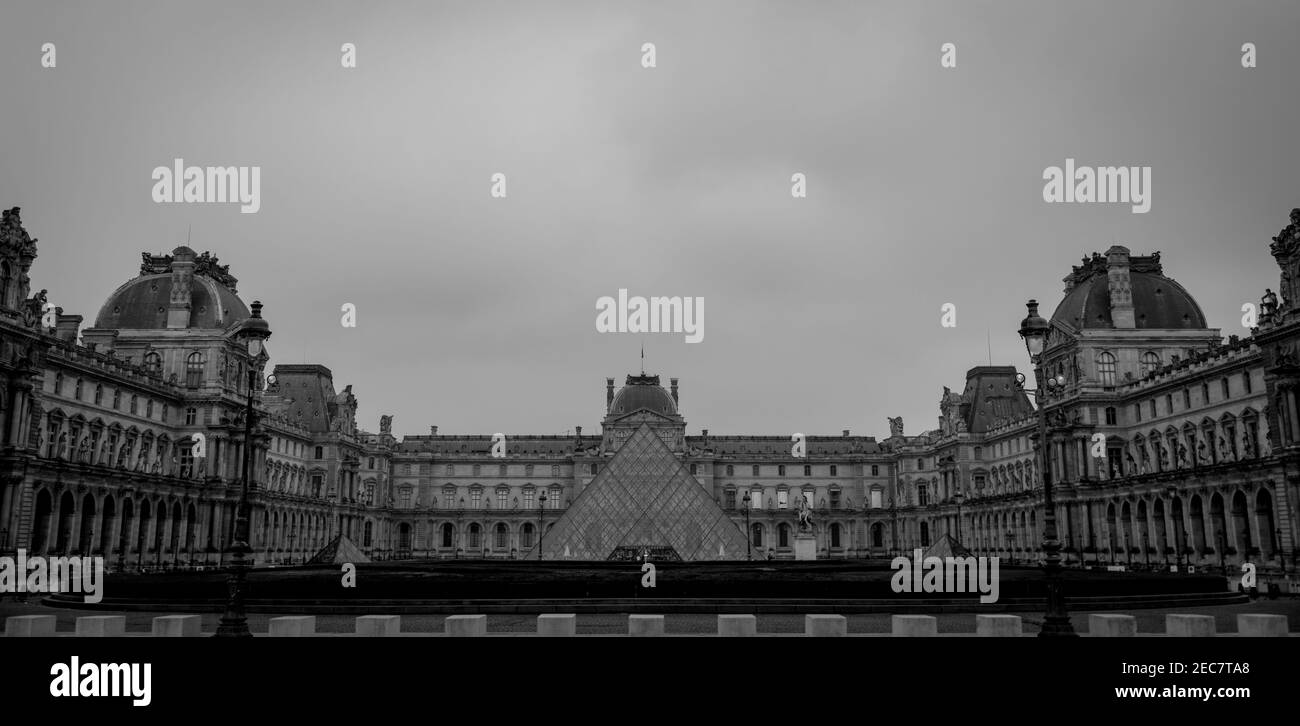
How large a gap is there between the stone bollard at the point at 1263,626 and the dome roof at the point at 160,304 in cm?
5339

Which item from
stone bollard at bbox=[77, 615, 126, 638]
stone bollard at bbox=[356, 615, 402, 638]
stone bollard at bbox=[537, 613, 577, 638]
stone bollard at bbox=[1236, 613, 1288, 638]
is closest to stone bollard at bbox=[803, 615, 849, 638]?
stone bollard at bbox=[537, 613, 577, 638]

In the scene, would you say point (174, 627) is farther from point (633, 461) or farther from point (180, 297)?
point (180, 297)

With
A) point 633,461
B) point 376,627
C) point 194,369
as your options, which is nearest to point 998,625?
point 376,627

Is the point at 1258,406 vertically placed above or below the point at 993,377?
below

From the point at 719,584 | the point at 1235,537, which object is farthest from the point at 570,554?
the point at 1235,537

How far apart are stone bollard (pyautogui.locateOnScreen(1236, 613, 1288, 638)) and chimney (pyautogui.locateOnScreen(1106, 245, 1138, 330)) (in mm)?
45420

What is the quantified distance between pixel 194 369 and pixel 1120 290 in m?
54.5

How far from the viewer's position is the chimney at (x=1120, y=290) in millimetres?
58094

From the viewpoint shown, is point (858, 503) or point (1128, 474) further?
point (858, 503)

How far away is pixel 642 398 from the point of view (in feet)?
305

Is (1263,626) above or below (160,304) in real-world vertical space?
below
